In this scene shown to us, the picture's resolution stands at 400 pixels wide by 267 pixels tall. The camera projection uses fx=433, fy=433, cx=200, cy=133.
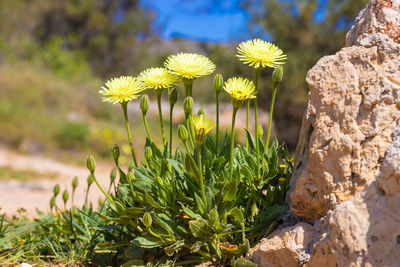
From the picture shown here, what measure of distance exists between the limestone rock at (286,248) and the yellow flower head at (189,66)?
84cm

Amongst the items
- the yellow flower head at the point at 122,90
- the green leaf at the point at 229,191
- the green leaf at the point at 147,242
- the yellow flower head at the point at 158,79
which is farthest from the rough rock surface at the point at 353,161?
the yellow flower head at the point at 122,90

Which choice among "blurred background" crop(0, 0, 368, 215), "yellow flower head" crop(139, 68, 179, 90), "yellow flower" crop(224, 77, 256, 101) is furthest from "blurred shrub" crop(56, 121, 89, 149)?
"yellow flower" crop(224, 77, 256, 101)

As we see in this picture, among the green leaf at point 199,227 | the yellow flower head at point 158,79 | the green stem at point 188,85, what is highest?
the yellow flower head at point 158,79

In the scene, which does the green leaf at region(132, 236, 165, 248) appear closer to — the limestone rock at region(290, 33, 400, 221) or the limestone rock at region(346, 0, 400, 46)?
A: the limestone rock at region(290, 33, 400, 221)

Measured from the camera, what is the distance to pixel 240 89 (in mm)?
1928

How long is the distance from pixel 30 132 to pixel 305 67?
21.6 feet

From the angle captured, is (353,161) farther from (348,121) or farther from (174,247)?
(174,247)

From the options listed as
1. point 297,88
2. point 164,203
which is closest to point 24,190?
point 164,203

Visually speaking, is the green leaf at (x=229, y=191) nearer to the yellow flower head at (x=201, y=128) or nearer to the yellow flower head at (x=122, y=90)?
the yellow flower head at (x=201, y=128)

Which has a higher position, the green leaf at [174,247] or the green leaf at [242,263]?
the green leaf at [174,247]

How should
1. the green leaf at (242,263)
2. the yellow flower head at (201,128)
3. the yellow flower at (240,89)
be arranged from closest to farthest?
1. the yellow flower head at (201,128)
2. the yellow flower at (240,89)
3. the green leaf at (242,263)

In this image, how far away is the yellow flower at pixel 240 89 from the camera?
190cm

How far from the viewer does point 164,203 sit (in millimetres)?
2143

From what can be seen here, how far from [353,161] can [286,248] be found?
19.2 inches
